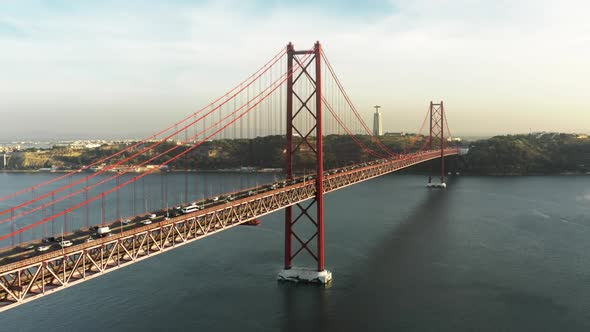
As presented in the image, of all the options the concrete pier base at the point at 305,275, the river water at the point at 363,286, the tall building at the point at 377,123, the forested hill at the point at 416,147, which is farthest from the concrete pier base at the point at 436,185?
the tall building at the point at 377,123

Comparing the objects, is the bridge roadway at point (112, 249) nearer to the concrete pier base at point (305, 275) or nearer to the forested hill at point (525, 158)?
the concrete pier base at point (305, 275)

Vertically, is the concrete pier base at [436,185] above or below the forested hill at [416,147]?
below

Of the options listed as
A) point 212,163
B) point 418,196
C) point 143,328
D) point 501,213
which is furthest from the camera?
point 212,163

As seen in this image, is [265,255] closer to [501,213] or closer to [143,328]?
[143,328]

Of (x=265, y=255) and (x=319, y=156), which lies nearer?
(x=319, y=156)

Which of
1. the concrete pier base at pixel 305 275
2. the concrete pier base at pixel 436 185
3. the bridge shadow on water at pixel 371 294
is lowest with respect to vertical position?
the bridge shadow on water at pixel 371 294

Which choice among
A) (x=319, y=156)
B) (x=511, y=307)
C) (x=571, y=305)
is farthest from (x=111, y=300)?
(x=571, y=305)
